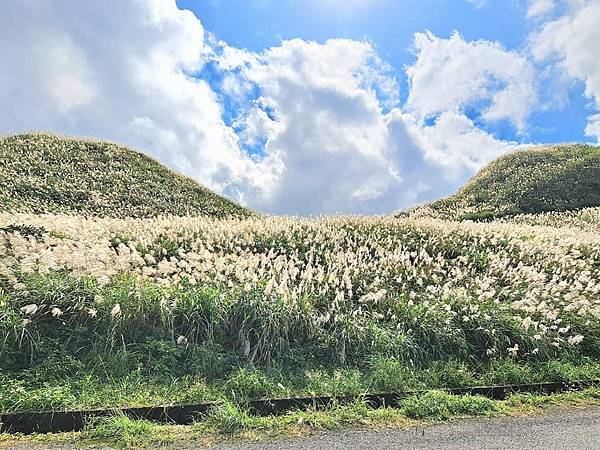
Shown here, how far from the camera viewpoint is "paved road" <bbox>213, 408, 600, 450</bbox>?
14.6 feet

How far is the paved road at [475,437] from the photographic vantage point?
14.6ft

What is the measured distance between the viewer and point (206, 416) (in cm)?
491

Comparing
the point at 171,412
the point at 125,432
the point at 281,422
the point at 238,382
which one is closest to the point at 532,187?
the point at 238,382

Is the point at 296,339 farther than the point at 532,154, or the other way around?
the point at 532,154

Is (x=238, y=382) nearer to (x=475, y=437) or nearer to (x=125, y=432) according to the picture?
(x=125, y=432)

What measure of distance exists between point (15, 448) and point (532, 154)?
161ft

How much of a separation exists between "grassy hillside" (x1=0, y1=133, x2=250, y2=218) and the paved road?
24.3 metres

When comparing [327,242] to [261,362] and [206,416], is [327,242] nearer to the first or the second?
[261,362]

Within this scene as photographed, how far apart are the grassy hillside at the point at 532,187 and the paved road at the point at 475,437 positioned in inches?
1065

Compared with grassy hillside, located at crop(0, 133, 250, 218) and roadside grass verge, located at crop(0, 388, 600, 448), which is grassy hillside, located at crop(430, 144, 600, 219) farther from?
roadside grass verge, located at crop(0, 388, 600, 448)

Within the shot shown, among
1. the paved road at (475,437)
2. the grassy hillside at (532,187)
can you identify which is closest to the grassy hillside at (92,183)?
the grassy hillside at (532,187)

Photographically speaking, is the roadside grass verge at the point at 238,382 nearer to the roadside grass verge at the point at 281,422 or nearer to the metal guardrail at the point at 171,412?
the metal guardrail at the point at 171,412

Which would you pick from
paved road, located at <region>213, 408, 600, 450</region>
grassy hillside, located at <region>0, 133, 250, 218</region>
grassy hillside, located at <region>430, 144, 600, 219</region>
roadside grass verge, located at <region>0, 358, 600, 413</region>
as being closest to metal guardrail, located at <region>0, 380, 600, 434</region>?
roadside grass verge, located at <region>0, 358, 600, 413</region>

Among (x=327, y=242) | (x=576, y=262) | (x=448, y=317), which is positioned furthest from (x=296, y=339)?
(x=576, y=262)
